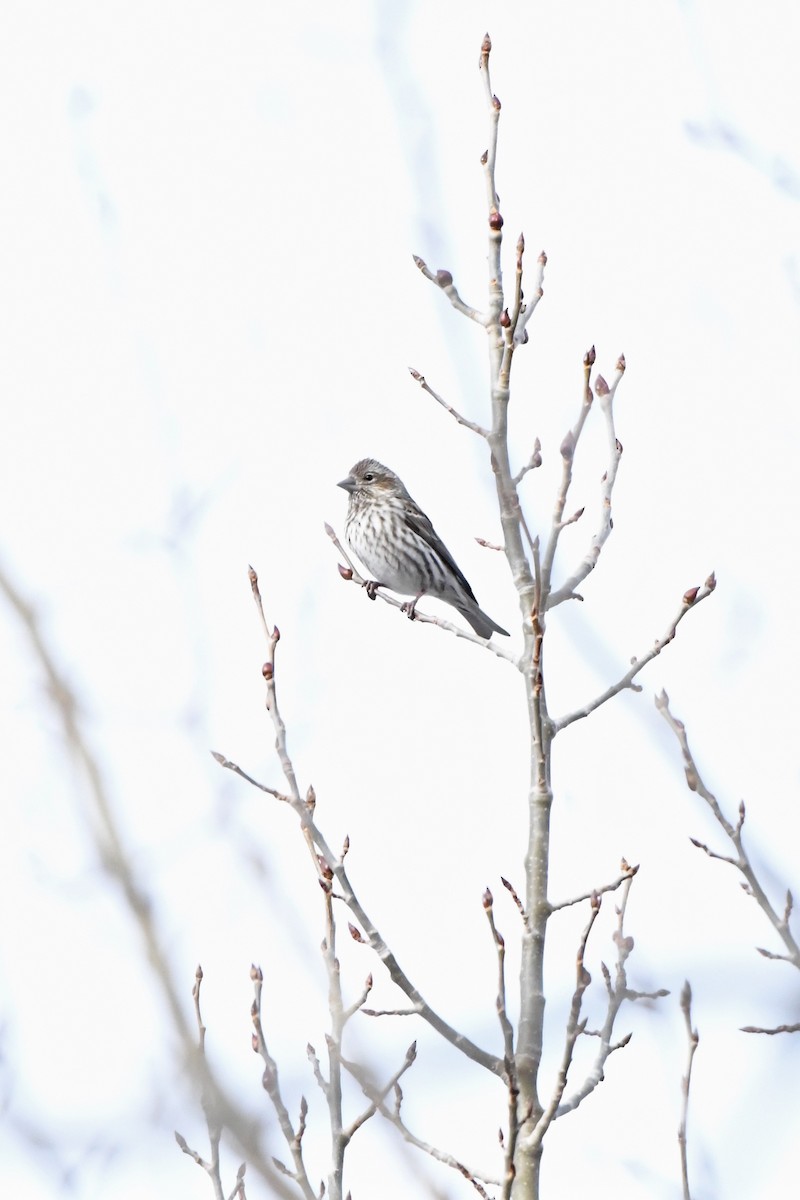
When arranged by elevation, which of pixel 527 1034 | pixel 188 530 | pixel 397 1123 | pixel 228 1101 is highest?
pixel 188 530

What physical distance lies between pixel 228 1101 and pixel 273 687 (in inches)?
52.9

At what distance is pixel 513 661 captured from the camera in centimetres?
539

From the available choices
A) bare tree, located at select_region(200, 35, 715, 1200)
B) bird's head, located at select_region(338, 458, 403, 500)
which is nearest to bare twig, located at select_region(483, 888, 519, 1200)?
bare tree, located at select_region(200, 35, 715, 1200)

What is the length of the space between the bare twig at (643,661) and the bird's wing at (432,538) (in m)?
6.53

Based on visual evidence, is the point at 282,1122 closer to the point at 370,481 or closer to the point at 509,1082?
the point at 509,1082

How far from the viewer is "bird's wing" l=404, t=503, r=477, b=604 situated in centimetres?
1194

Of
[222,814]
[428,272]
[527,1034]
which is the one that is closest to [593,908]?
[527,1034]

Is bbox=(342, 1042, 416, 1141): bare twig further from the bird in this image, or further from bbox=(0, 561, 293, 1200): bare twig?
the bird

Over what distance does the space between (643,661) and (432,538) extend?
6952mm

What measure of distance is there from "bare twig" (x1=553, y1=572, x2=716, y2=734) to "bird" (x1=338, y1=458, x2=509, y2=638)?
6.22m

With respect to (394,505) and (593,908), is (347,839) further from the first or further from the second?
(394,505)

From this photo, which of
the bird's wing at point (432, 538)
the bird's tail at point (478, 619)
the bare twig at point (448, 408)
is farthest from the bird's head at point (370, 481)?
the bare twig at point (448, 408)

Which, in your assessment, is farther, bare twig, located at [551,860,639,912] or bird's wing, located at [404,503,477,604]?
bird's wing, located at [404,503,477,604]

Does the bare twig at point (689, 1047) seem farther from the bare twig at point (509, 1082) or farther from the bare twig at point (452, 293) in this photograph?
the bare twig at point (452, 293)
